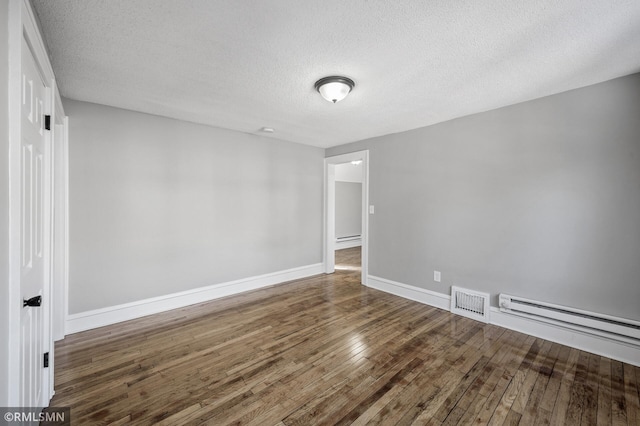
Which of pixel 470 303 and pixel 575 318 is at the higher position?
pixel 575 318

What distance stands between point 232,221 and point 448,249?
123 inches

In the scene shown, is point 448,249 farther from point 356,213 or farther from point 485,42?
point 356,213

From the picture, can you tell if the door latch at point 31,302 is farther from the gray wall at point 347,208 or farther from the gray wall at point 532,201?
the gray wall at point 347,208

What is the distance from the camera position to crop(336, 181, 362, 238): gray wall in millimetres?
8023

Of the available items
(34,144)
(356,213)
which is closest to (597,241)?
(34,144)

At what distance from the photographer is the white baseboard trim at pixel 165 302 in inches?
112

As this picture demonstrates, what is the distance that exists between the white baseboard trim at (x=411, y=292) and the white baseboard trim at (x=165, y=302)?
1.47 m

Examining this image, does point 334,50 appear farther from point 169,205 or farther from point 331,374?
point 169,205

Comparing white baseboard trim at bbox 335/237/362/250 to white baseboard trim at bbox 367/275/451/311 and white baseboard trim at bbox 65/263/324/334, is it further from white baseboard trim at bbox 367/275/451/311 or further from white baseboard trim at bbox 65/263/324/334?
white baseboard trim at bbox 367/275/451/311

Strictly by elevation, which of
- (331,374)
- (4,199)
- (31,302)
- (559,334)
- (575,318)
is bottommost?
(331,374)

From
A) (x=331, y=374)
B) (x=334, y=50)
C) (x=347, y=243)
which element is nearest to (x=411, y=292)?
(x=331, y=374)

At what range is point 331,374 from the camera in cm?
212

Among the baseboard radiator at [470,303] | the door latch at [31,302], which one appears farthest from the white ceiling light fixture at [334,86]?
the baseboard radiator at [470,303]

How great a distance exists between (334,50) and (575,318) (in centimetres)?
327
